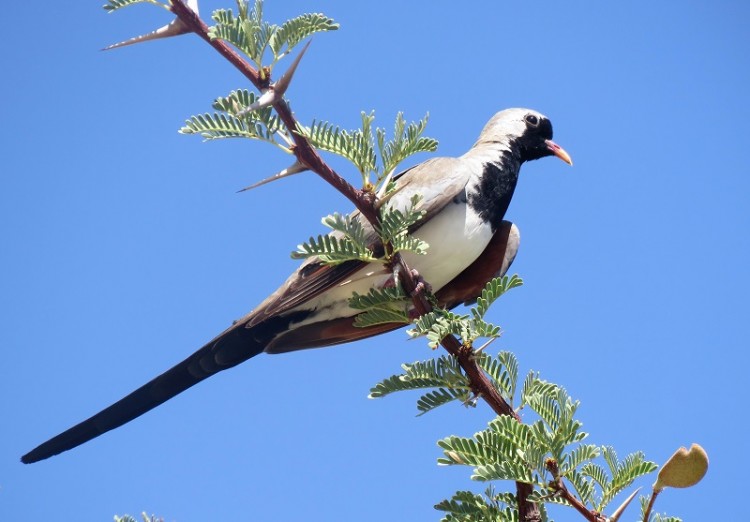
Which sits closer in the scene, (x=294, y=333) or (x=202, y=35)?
(x=202, y=35)

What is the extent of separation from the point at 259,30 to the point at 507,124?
3031 mm

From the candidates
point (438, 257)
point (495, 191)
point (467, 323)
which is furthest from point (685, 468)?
point (495, 191)

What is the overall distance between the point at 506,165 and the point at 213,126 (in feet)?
8.08

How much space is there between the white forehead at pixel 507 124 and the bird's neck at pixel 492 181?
0.80 feet

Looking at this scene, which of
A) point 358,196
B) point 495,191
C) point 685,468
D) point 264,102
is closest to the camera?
point 685,468

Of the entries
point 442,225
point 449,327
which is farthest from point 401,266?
point 442,225

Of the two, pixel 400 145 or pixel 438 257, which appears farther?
pixel 438 257

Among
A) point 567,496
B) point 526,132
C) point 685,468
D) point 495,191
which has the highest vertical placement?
point 526,132

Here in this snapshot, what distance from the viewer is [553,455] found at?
2.52m

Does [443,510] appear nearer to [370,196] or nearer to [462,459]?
[462,459]

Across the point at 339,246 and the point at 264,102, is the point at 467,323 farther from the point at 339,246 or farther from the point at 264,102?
the point at 264,102

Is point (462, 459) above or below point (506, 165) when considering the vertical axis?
below

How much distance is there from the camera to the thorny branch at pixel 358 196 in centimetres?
245

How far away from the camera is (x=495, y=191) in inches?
180
